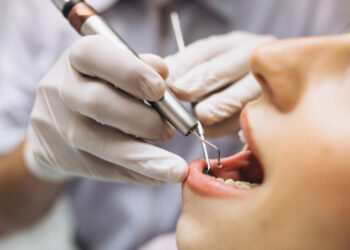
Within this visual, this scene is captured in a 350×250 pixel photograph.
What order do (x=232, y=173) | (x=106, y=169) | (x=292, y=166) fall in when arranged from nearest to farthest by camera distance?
(x=292, y=166) < (x=232, y=173) < (x=106, y=169)

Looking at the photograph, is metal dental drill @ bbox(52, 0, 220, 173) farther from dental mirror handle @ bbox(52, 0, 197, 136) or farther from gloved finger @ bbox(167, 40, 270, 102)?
gloved finger @ bbox(167, 40, 270, 102)

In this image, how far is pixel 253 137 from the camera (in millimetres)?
553

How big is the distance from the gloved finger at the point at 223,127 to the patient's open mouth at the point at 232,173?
22 centimetres

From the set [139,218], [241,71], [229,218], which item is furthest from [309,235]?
[139,218]

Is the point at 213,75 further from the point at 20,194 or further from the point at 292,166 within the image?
the point at 20,194

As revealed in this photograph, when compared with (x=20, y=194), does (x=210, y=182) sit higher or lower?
higher

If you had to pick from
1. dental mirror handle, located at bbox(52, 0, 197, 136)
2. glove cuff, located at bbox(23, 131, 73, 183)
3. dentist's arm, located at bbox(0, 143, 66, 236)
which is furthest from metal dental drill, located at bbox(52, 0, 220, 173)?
dentist's arm, located at bbox(0, 143, 66, 236)

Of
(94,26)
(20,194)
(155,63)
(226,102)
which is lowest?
(20,194)

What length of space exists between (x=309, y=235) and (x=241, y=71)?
54cm

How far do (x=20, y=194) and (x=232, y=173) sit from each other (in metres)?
0.95

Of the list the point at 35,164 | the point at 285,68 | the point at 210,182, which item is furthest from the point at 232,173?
the point at 35,164

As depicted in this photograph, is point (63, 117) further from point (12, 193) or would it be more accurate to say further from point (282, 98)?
point (12, 193)

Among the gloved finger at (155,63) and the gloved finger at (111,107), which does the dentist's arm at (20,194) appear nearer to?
the gloved finger at (111,107)

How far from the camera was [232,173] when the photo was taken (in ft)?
2.19
